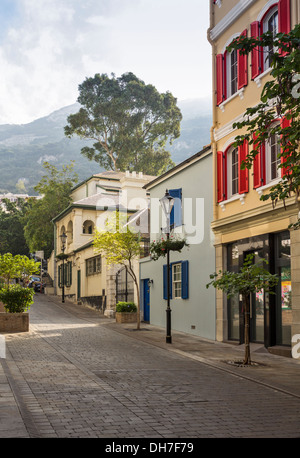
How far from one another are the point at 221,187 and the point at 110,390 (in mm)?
9893

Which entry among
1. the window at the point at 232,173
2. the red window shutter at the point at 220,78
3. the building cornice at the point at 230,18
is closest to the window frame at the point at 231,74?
the red window shutter at the point at 220,78

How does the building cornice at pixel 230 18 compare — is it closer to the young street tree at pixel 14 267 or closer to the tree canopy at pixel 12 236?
the young street tree at pixel 14 267

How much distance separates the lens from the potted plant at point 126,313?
23969 millimetres

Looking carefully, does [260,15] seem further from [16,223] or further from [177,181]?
[16,223]

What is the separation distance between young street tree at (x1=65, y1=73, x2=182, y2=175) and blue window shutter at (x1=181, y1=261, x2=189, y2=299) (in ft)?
118

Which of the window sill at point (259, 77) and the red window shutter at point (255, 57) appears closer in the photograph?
the window sill at point (259, 77)

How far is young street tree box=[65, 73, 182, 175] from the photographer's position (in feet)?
183

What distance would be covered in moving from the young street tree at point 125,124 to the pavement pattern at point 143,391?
133ft

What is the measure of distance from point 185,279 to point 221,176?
15.0 feet

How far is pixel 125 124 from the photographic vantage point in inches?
2219

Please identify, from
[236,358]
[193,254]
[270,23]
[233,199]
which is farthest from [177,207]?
[236,358]

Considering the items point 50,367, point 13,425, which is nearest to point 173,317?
point 50,367

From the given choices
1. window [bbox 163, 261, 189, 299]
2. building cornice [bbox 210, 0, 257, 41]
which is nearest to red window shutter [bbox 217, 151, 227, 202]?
window [bbox 163, 261, 189, 299]

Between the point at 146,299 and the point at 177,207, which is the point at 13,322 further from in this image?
the point at 146,299
